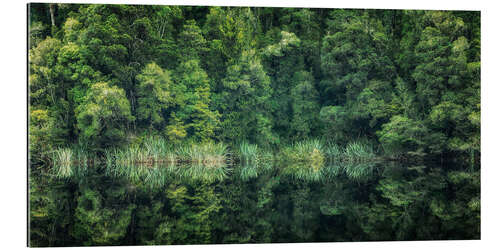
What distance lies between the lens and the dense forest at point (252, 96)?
45.9ft

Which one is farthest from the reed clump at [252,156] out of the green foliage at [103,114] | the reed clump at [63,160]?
the reed clump at [63,160]

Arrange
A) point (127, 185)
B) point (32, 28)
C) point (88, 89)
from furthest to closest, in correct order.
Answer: point (88, 89), point (32, 28), point (127, 185)

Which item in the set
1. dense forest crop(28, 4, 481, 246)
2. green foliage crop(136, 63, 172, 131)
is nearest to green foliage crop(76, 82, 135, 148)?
dense forest crop(28, 4, 481, 246)

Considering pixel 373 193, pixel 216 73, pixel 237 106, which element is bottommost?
pixel 373 193

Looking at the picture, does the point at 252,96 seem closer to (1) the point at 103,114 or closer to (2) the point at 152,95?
(2) the point at 152,95

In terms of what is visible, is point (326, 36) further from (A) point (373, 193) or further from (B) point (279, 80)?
(A) point (373, 193)

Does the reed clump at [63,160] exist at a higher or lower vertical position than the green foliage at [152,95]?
lower

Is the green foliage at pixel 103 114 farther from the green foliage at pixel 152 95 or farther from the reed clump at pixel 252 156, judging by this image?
the reed clump at pixel 252 156

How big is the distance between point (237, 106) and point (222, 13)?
3.05 meters

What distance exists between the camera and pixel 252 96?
16906mm

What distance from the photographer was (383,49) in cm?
1675

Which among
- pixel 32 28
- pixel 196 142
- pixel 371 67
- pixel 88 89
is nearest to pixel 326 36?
pixel 371 67

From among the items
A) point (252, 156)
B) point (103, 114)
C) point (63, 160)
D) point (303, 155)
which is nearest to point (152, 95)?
point (103, 114)

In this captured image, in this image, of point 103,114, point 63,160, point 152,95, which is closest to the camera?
point 63,160
